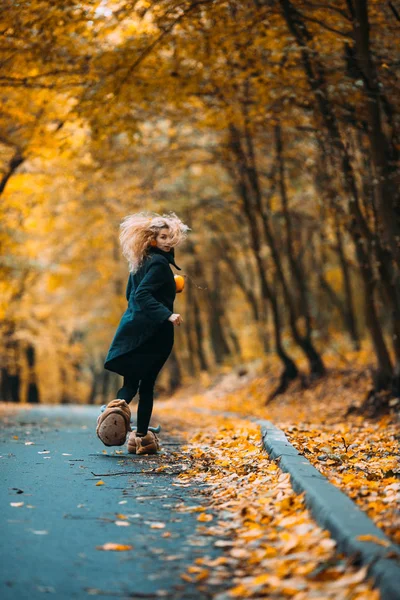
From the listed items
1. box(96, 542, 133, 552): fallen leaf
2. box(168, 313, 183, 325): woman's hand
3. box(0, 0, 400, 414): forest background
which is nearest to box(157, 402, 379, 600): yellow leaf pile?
box(96, 542, 133, 552): fallen leaf

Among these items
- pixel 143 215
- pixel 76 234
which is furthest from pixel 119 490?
pixel 76 234

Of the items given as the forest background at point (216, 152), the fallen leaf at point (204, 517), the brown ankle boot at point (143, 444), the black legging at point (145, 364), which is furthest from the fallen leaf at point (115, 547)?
the forest background at point (216, 152)

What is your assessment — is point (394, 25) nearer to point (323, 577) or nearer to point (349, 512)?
point (349, 512)

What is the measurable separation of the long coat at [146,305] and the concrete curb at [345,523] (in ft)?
6.46

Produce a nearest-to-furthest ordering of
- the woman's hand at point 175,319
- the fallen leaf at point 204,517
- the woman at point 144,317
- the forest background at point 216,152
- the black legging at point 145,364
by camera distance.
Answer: the fallen leaf at point 204,517, the woman's hand at point 175,319, the woman at point 144,317, the black legging at point 145,364, the forest background at point 216,152

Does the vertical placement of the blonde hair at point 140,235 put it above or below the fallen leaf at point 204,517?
above

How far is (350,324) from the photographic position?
2327cm

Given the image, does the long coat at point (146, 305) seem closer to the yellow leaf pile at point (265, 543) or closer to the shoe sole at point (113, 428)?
the shoe sole at point (113, 428)

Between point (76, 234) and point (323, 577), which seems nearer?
point (323, 577)

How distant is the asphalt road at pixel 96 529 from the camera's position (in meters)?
3.70

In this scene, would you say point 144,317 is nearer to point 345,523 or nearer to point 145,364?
point 145,364

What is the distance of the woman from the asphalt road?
1.92 feet

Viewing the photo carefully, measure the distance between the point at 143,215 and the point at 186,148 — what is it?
501 inches

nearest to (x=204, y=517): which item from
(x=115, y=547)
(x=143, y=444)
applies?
(x=115, y=547)
